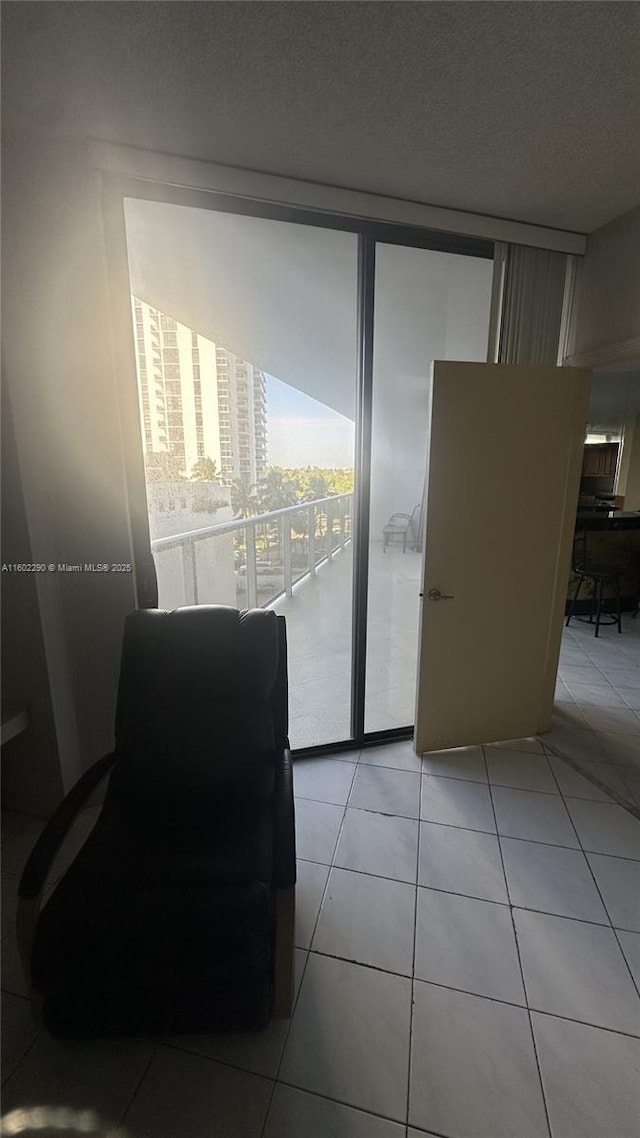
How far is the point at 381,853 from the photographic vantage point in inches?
74.4

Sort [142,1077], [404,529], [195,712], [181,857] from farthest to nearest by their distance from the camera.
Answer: [404,529]
[195,712]
[181,857]
[142,1077]

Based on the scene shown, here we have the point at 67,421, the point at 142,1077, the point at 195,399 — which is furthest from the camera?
the point at 195,399

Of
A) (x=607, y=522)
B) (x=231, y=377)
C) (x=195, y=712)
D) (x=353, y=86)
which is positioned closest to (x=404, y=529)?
(x=231, y=377)

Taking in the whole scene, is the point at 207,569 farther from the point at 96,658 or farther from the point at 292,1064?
the point at 292,1064

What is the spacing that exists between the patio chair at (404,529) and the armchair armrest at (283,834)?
1372 mm

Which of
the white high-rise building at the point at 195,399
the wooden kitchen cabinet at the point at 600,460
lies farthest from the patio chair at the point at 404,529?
the wooden kitchen cabinet at the point at 600,460

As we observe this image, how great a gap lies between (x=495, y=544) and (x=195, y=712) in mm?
1647

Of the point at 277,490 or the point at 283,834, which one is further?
the point at 277,490

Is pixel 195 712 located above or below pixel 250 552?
below

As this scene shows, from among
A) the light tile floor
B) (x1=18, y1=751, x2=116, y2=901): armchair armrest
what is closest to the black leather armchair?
(x1=18, y1=751, x2=116, y2=901): armchair armrest

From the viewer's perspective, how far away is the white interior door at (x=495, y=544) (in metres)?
2.19

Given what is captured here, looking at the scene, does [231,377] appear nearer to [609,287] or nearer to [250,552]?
[250,552]

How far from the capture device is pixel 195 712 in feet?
5.27

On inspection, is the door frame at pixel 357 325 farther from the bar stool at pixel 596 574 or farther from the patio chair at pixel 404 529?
the bar stool at pixel 596 574
